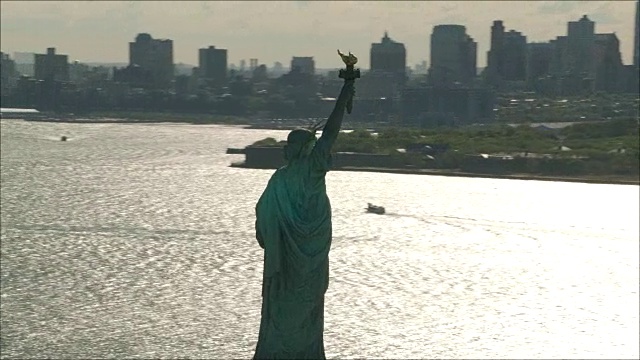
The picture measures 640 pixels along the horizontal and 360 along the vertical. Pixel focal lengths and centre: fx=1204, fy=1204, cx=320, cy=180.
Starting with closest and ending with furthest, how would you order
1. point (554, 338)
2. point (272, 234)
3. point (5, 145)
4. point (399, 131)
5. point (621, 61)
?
point (272, 234), point (554, 338), point (399, 131), point (621, 61), point (5, 145)

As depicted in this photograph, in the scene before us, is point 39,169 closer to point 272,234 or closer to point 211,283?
point 211,283

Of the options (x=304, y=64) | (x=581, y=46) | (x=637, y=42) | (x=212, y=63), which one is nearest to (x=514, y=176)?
(x=581, y=46)

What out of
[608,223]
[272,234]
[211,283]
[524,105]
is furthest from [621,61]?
[272,234]

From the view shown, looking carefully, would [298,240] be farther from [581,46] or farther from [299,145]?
[581,46]

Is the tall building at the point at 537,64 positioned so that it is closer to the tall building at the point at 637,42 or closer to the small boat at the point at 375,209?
the tall building at the point at 637,42

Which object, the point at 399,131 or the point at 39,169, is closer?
the point at 399,131

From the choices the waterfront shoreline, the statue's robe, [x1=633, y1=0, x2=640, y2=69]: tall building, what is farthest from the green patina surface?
[x1=633, y1=0, x2=640, y2=69]: tall building
